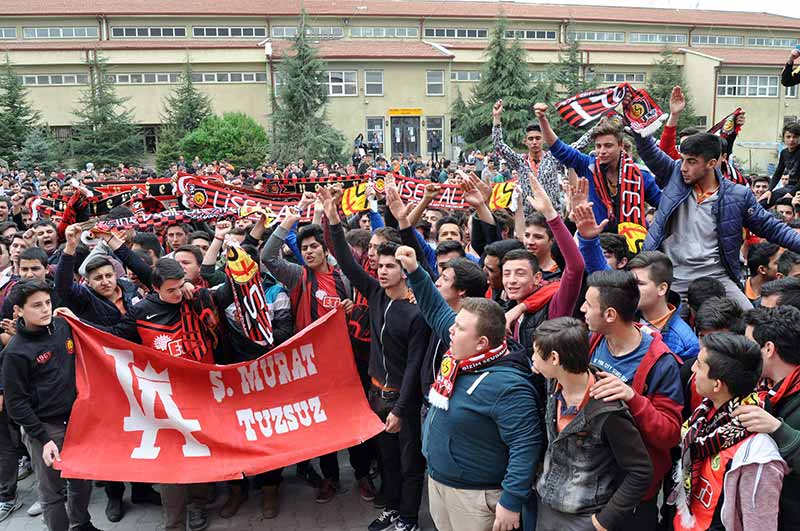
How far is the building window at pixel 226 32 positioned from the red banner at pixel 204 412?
44026 mm

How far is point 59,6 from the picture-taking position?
4338 centimetres

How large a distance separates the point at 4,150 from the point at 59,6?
14259 mm

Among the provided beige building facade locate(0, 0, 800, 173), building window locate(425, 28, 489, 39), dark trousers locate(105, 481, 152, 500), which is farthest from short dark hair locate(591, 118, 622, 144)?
building window locate(425, 28, 489, 39)

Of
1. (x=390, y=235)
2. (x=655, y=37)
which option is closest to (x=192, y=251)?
(x=390, y=235)

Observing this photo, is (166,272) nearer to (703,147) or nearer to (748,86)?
(703,147)

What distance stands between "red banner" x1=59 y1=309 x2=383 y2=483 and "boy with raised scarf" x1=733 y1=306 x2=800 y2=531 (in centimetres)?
291

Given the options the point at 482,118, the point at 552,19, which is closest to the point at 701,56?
the point at 552,19

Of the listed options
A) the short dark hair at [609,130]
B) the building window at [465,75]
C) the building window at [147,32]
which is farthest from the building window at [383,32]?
the short dark hair at [609,130]

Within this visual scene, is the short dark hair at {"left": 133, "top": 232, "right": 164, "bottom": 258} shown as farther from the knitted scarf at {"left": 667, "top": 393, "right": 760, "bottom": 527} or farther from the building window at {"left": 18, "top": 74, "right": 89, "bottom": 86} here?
the building window at {"left": 18, "top": 74, "right": 89, "bottom": 86}

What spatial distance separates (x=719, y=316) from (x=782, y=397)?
3.24 feet

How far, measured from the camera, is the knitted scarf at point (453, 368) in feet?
11.9

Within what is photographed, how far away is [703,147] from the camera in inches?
194

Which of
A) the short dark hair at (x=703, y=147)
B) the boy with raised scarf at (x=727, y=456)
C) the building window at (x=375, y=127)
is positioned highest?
the building window at (x=375, y=127)

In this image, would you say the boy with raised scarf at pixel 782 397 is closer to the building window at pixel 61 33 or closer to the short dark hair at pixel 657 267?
the short dark hair at pixel 657 267
